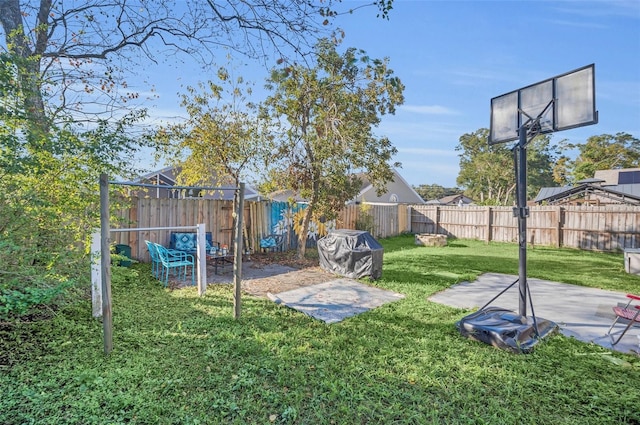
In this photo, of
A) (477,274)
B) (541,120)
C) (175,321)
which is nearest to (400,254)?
(477,274)

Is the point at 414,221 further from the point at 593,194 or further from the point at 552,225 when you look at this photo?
the point at 593,194

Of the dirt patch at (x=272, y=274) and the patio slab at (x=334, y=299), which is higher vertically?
the dirt patch at (x=272, y=274)

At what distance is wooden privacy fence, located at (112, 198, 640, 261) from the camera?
7.04 metres

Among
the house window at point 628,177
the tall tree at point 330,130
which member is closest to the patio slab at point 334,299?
the tall tree at point 330,130

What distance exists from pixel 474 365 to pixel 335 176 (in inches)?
193

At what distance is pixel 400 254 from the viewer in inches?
385

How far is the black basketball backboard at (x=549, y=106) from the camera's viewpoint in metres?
3.42

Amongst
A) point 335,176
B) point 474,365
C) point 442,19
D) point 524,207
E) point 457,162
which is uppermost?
point 457,162

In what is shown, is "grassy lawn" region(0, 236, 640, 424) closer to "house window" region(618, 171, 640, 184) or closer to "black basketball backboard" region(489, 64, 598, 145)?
"black basketball backboard" region(489, 64, 598, 145)

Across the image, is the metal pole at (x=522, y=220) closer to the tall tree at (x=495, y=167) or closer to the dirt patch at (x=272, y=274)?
the dirt patch at (x=272, y=274)

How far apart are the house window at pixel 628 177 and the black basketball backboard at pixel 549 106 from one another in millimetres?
22686

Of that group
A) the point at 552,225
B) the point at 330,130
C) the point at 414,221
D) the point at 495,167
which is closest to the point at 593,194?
the point at 552,225

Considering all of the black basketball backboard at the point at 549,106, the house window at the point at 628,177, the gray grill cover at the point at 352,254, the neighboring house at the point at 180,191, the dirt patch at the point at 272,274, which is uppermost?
the house window at the point at 628,177

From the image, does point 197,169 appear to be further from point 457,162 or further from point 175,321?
point 457,162
